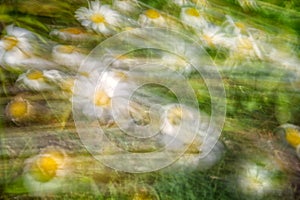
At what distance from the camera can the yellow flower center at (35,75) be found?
0.98 metres

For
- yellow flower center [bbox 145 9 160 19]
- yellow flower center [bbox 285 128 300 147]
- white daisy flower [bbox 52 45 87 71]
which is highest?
yellow flower center [bbox 145 9 160 19]

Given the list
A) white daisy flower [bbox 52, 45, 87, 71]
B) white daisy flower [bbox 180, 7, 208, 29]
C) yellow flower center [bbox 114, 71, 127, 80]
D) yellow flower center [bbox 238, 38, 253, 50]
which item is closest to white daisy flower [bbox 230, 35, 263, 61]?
yellow flower center [bbox 238, 38, 253, 50]

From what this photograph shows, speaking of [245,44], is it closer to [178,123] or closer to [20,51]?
[178,123]

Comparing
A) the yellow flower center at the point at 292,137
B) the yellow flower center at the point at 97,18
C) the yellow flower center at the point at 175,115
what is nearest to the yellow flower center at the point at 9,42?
the yellow flower center at the point at 97,18

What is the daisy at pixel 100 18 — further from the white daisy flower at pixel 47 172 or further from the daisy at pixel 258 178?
the daisy at pixel 258 178

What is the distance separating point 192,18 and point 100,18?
0.89ft

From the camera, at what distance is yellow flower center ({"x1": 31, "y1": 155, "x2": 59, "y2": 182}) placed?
2.78 feet

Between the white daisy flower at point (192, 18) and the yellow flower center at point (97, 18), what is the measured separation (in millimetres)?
233

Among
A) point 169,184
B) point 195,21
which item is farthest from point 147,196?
Result: point 195,21

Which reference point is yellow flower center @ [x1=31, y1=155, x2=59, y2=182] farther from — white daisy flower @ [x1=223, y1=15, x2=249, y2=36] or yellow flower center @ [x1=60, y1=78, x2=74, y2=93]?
white daisy flower @ [x1=223, y1=15, x2=249, y2=36]

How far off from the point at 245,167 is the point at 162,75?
31 centimetres

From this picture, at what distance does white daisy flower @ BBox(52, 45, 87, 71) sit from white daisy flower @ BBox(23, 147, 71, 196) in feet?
0.77

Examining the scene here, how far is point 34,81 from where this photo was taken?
0.98m

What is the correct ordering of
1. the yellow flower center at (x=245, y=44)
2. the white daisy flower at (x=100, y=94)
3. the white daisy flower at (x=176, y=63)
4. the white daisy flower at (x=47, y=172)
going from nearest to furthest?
the white daisy flower at (x=47, y=172), the white daisy flower at (x=100, y=94), the white daisy flower at (x=176, y=63), the yellow flower center at (x=245, y=44)
